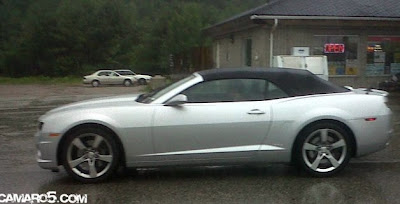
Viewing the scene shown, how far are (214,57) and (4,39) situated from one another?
41944 mm

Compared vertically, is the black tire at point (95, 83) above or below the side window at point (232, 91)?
below

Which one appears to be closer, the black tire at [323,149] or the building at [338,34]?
the black tire at [323,149]

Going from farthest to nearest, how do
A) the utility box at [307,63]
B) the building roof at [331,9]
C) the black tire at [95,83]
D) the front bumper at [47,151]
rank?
1. the black tire at [95,83]
2. the building roof at [331,9]
3. the utility box at [307,63]
4. the front bumper at [47,151]

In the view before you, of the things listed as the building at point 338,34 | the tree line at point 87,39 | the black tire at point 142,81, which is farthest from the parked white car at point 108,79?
the building at point 338,34

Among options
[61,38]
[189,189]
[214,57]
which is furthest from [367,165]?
[61,38]

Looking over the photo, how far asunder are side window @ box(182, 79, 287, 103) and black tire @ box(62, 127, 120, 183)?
3.66 ft

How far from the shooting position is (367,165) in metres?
6.03

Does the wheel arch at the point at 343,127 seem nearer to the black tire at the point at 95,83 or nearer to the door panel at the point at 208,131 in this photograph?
the door panel at the point at 208,131

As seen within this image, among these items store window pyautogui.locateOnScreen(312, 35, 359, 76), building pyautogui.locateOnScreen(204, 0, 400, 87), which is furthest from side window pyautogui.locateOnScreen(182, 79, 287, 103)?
store window pyautogui.locateOnScreen(312, 35, 359, 76)

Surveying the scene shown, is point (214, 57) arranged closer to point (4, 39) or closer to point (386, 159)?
point (386, 159)

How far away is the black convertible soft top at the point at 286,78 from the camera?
18.0 feet

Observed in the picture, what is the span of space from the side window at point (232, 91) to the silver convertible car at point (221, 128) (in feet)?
0.04
